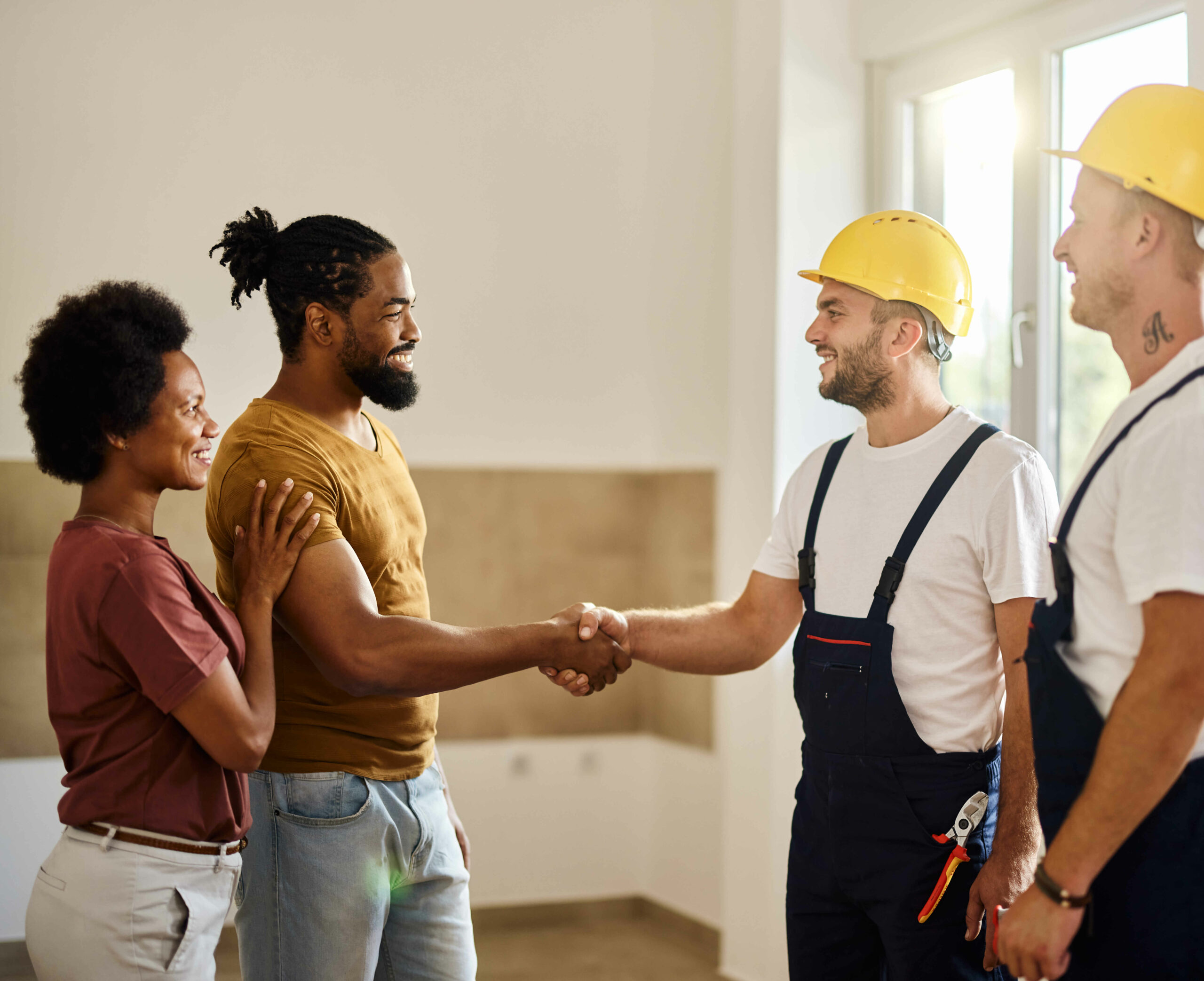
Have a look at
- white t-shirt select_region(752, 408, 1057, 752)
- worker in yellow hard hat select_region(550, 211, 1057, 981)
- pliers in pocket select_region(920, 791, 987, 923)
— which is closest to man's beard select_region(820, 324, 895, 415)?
worker in yellow hard hat select_region(550, 211, 1057, 981)

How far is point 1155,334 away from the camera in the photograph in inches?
56.4

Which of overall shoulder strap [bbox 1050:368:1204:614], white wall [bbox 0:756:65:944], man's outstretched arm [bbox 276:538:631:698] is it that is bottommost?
white wall [bbox 0:756:65:944]

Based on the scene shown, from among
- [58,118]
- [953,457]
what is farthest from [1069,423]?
[58,118]

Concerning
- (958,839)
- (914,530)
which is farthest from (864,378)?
(958,839)

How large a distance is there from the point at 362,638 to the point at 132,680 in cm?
37

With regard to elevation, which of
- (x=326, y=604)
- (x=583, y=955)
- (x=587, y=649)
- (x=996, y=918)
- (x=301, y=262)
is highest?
(x=301, y=262)

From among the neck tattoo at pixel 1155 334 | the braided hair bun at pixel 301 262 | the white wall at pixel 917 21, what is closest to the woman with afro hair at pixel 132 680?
the braided hair bun at pixel 301 262

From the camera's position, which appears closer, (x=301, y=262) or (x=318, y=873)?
(x=318, y=873)

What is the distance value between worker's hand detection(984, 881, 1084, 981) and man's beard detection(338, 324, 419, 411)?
131 centimetres

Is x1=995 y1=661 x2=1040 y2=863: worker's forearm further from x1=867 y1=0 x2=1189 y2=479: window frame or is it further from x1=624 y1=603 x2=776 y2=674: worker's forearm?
x1=867 y1=0 x2=1189 y2=479: window frame

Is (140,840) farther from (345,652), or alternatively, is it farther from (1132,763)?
(1132,763)

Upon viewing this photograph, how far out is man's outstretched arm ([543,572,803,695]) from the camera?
2340 mm

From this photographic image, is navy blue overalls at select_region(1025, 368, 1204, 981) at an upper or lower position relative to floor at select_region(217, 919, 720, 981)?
upper

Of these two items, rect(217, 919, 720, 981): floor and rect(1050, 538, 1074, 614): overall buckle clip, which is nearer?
rect(1050, 538, 1074, 614): overall buckle clip
